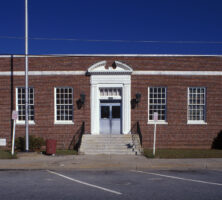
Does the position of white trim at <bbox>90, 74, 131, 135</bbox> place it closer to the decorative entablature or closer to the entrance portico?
the entrance portico

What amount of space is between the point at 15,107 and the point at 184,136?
12.2m

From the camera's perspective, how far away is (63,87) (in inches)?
692

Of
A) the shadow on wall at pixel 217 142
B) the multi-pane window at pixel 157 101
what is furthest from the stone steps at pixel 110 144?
the shadow on wall at pixel 217 142

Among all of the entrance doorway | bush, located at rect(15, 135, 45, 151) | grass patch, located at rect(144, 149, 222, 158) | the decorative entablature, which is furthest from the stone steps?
the decorative entablature

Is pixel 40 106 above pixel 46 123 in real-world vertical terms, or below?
above

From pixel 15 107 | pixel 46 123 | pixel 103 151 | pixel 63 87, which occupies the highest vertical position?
pixel 63 87

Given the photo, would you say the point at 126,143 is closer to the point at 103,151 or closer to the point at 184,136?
the point at 103,151

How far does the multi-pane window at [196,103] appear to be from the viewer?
17.7m

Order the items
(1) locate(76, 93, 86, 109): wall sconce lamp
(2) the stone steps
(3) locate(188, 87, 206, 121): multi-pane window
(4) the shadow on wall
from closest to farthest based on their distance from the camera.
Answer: (2) the stone steps
(1) locate(76, 93, 86, 109): wall sconce lamp
(4) the shadow on wall
(3) locate(188, 87, 206, 121): multi-pane window

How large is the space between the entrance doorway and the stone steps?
121 centimetres

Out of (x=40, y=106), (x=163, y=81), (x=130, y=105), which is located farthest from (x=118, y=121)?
(x=40, y=106)

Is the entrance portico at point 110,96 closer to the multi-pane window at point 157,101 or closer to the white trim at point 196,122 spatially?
the multi-pane window at point 157,101

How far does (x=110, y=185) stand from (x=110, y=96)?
1017 centimetres

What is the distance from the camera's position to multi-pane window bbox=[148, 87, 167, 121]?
693 inches
